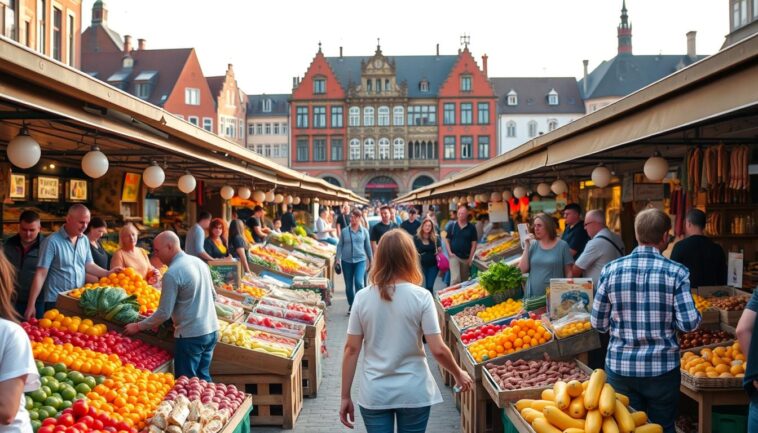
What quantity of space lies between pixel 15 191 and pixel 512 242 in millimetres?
8567

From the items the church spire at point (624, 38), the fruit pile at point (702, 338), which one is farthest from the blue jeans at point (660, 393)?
the church spire at point (624, 38)

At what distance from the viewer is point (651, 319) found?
3.97m

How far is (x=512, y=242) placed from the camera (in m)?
13.4

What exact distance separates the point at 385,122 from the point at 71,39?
35.6 meters

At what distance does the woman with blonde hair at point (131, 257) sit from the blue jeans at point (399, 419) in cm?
437

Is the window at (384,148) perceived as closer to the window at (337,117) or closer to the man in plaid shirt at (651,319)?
the window at (337,117)

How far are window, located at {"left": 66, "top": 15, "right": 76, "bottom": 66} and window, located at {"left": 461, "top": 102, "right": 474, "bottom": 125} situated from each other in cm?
3764

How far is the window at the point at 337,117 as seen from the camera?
6019 cm

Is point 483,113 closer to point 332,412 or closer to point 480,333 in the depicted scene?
point 480,333

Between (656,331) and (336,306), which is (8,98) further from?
(336,306)

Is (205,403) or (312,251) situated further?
(312,251)

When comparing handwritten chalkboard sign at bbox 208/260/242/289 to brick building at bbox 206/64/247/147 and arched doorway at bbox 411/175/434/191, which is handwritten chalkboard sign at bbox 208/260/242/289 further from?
arched doorway at bbox 411/175/434/191

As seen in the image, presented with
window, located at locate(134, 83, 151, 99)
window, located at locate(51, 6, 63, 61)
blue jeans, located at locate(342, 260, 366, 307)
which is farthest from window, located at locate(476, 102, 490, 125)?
blue jeans, located at locate(342, 260, 366, 307)

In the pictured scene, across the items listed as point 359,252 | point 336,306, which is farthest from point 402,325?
point 336,306
